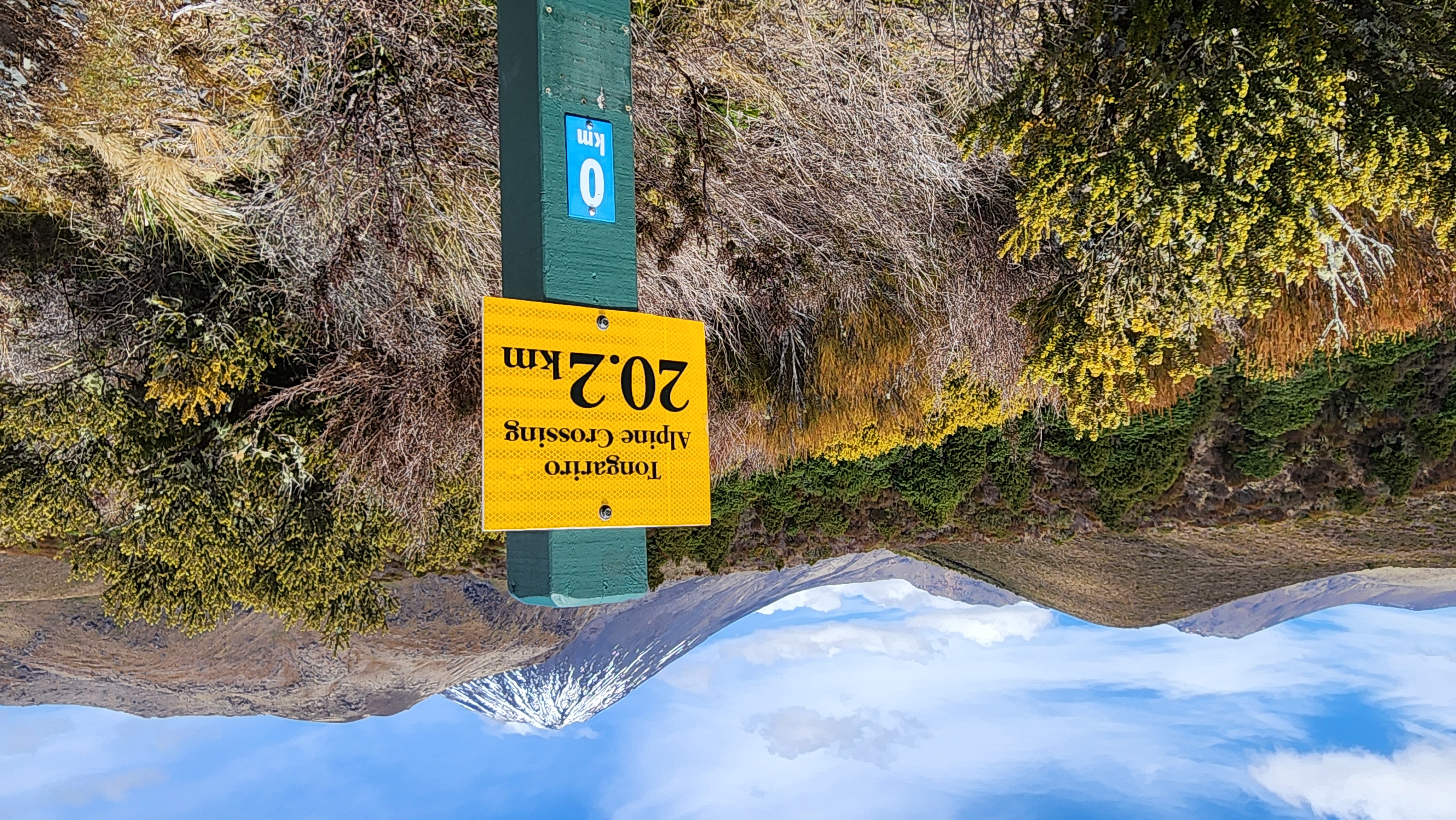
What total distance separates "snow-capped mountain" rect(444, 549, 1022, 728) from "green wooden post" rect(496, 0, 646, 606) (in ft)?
29.0

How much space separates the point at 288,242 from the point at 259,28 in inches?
57.7

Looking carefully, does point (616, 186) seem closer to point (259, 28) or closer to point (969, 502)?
point (259, 28)

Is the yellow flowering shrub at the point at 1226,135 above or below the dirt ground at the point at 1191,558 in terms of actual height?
above

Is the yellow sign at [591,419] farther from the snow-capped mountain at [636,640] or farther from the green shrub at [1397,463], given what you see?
the snow-capped mountain at [636,640]

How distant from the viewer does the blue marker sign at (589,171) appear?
220 cm

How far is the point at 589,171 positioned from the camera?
2.23m

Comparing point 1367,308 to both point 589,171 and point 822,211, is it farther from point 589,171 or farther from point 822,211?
point 589,171

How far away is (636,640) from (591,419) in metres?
11.4

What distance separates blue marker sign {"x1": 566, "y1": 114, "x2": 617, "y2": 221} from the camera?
2197mm

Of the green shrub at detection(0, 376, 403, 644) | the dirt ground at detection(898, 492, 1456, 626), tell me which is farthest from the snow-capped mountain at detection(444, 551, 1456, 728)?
the green shrub at detection(0, 376, 403, 644)

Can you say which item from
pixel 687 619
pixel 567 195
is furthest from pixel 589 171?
pixel 687 619

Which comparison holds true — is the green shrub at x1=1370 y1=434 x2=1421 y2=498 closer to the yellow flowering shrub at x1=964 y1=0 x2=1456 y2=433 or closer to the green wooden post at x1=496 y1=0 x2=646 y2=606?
the yellow flowering shrub at x1=964 y1=0 x2=1456 y2=433

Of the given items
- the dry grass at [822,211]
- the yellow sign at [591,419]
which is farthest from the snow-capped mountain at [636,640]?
the yellow sign at [591,419]

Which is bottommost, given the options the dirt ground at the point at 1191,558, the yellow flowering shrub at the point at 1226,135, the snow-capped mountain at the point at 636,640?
the snow-capped mountain at the point at 636,640
